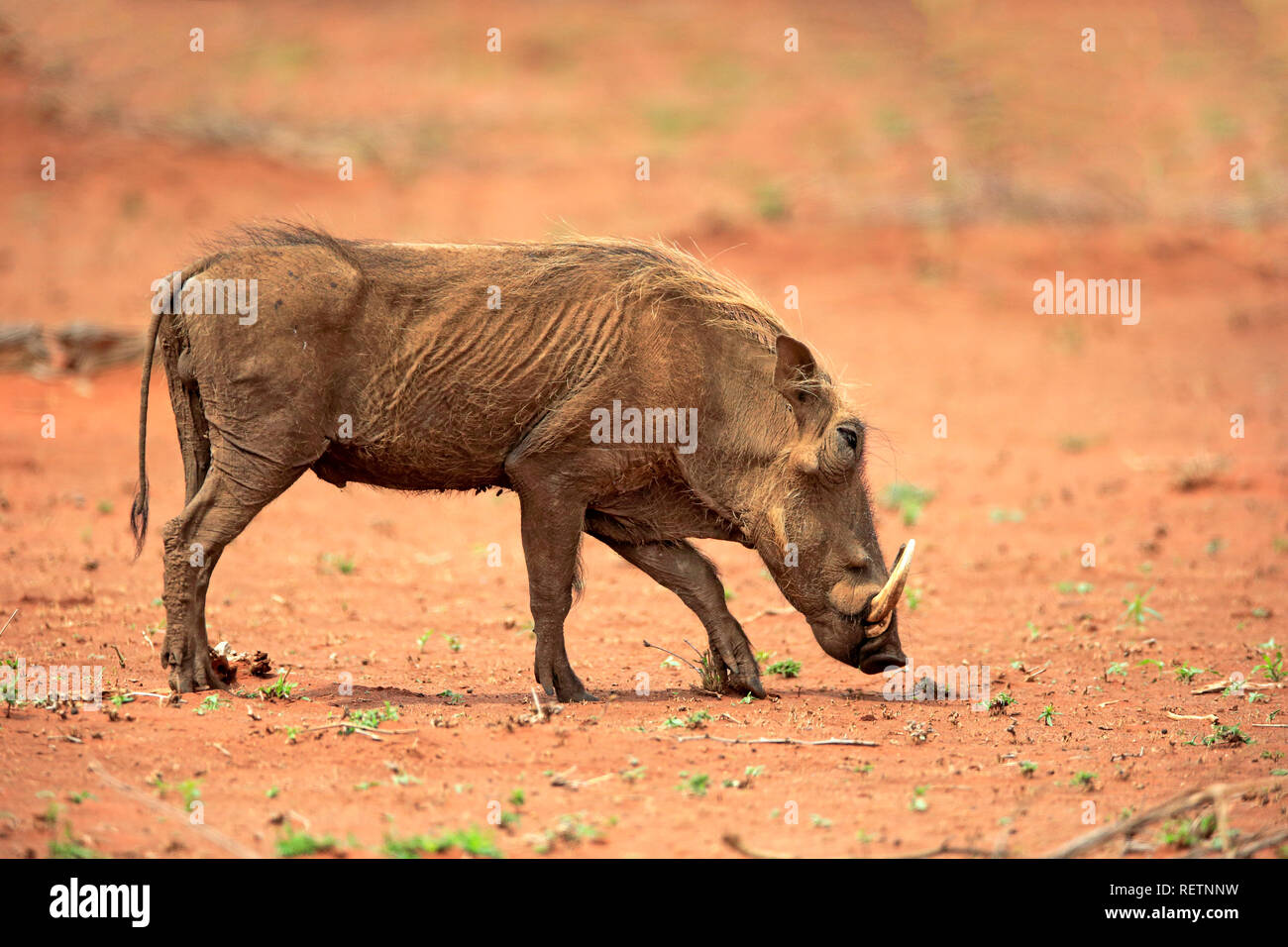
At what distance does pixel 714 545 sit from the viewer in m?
11.2

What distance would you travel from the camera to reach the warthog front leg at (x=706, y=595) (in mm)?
6684

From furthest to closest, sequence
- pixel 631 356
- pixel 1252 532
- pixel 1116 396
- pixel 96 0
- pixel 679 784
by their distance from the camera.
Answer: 1. pixel 96 0
2. pixel 1116 396
3. pixel 1252 532
4. pixel 631 356
5. pixel 679 784

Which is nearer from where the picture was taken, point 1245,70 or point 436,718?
point 436,718

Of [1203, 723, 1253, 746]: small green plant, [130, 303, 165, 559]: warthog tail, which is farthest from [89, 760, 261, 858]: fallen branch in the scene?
[1203, 723, 1253, 746]: small green plant

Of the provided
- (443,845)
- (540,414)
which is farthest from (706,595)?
(443,845)

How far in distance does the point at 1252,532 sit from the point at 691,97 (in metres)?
19.2

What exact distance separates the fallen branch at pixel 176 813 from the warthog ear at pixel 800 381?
3283 mm

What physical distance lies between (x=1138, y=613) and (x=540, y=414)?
4.27 meters

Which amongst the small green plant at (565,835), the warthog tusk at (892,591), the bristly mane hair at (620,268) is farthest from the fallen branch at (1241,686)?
the small green plant at (565,835)

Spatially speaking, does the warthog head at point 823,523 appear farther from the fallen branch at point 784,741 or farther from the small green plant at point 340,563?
the small green plant at point 340,563

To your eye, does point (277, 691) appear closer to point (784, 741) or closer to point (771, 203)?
point (784, 741)

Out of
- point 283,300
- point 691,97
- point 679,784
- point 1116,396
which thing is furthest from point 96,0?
point 679,784

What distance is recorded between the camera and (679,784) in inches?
204

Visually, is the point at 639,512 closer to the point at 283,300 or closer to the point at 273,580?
the point at 283,300
